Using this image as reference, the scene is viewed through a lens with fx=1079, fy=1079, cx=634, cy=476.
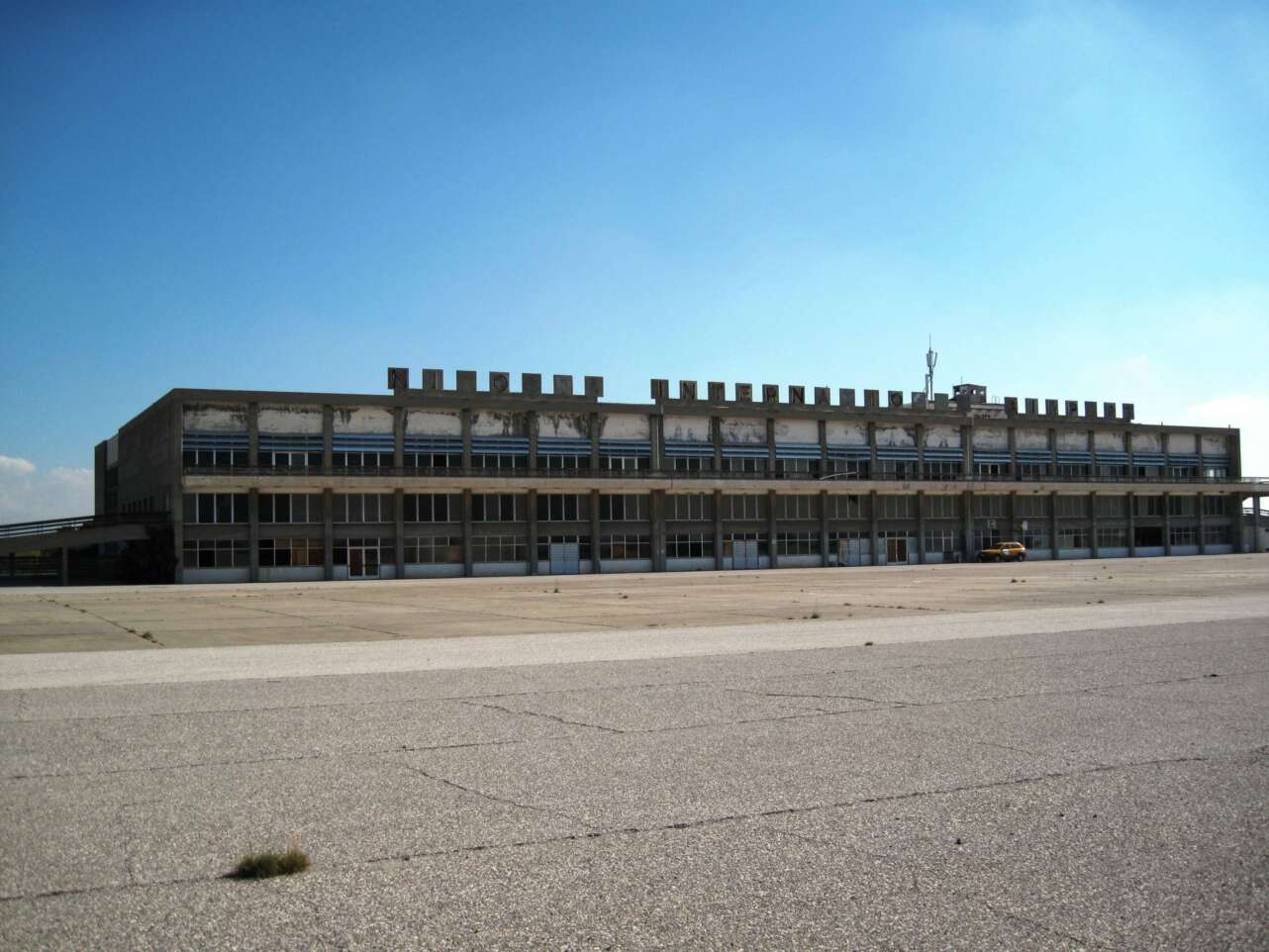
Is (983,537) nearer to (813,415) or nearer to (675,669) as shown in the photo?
(813,415)

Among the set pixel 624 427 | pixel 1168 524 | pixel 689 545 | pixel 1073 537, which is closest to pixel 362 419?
pixel 624 427

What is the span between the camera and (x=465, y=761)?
33.5 ft

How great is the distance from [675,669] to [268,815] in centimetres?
980

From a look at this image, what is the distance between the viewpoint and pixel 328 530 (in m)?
81.4

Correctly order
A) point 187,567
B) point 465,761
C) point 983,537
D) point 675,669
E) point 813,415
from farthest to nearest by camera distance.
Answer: point 983,537 → point 813,415 → point 187,567 → point 675,669 → point 465,761

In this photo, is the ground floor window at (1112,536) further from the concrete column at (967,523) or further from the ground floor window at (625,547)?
the ground floor window at (625,547)

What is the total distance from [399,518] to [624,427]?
2085cm

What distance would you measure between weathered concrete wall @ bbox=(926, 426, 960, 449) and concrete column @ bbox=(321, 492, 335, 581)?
57.4 m

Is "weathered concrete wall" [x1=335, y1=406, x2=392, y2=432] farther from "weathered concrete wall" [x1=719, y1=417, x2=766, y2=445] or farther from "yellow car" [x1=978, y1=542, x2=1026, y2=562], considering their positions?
"yellow car" [x1=978, y1=542, x2=1026, y2=562]

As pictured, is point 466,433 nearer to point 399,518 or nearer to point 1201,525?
point 399,518

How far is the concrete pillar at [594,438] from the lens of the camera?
299ft

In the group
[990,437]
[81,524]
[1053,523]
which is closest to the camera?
[81,524]

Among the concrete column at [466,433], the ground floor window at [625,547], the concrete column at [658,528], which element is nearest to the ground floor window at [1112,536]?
the concrete column at [658,528]

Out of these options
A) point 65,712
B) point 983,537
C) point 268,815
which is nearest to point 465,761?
point 268,815
